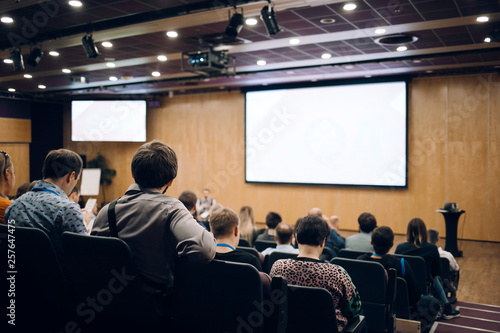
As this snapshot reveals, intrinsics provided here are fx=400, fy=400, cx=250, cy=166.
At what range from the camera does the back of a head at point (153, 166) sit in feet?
5.79

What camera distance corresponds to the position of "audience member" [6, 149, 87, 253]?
2.07m

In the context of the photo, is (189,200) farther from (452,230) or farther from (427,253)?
(452,230)

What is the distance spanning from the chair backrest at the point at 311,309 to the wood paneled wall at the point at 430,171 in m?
8.40

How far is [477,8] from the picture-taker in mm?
5223

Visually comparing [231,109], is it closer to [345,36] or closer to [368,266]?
[345,36]

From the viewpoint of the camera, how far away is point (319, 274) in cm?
216

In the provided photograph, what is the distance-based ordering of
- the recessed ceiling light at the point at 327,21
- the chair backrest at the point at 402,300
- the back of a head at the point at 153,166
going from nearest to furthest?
1. the back of a head at the point at 153,166
2. the chair backrest at the point at 402,300
3. the recessed ceiling light at the point at 327,21

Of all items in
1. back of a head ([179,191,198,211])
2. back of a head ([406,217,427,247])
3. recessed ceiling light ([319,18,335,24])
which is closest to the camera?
back of a head ([406,217,427,247])

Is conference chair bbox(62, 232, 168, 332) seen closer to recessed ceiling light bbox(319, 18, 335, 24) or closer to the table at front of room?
recessed ceiling light bbox(319, 18, 335, 24)

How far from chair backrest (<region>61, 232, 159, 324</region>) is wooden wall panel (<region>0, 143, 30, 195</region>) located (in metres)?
12.7

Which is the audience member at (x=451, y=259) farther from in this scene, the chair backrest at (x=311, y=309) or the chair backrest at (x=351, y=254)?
the chair backrest at (x=311, y=309)

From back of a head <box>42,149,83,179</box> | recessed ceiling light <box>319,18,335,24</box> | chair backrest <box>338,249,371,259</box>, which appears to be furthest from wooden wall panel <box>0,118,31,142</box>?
chair backrest <box>338,249,371,259</box>

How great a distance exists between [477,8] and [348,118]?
16.1 feet

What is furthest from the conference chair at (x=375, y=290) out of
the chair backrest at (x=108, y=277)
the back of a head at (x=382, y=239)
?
the chair backrest at (x=108, y=277)
